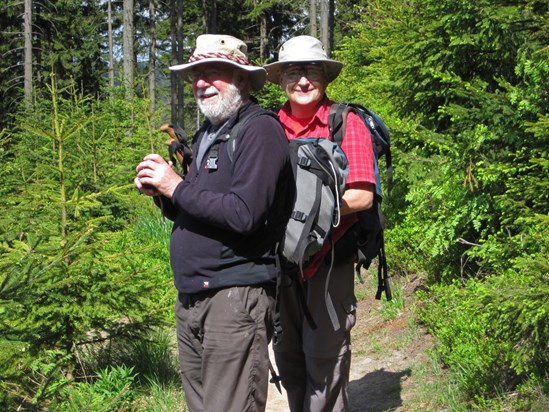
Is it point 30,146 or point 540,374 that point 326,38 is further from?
point 540,374

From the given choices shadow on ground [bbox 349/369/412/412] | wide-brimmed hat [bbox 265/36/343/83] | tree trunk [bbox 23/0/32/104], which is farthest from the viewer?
tree trunk [bbox 23/0/32/104]

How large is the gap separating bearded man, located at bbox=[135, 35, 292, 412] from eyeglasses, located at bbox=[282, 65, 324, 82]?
0.53m

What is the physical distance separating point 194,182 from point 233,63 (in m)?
0.52

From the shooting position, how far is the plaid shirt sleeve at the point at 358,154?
3.16 m

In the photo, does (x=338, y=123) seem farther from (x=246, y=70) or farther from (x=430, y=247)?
(x=430, y=247)

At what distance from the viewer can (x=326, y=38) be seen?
20.3 metres

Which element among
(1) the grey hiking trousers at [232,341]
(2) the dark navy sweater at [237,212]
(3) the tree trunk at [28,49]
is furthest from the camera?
(3) the tree trunk at [28,49]

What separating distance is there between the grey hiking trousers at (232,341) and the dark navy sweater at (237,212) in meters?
0.07

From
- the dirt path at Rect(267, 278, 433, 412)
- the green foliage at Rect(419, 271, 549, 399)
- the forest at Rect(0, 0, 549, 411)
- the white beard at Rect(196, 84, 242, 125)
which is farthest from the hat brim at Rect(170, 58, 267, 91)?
the dirt path at Rect(267, 278, 433, 412)

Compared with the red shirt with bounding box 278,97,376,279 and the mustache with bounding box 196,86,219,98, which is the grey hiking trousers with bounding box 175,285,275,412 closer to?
the red shirt with bounding box 278,97,376,279

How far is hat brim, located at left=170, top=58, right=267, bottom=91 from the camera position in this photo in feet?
9.05

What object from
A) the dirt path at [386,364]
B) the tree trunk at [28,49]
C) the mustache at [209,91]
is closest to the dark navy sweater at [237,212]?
the mustache at [209,91]

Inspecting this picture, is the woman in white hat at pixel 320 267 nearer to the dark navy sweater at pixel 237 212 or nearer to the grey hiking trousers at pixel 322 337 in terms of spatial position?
the grey hiking trousers at pixel 322 337

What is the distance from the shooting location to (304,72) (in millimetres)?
3346
